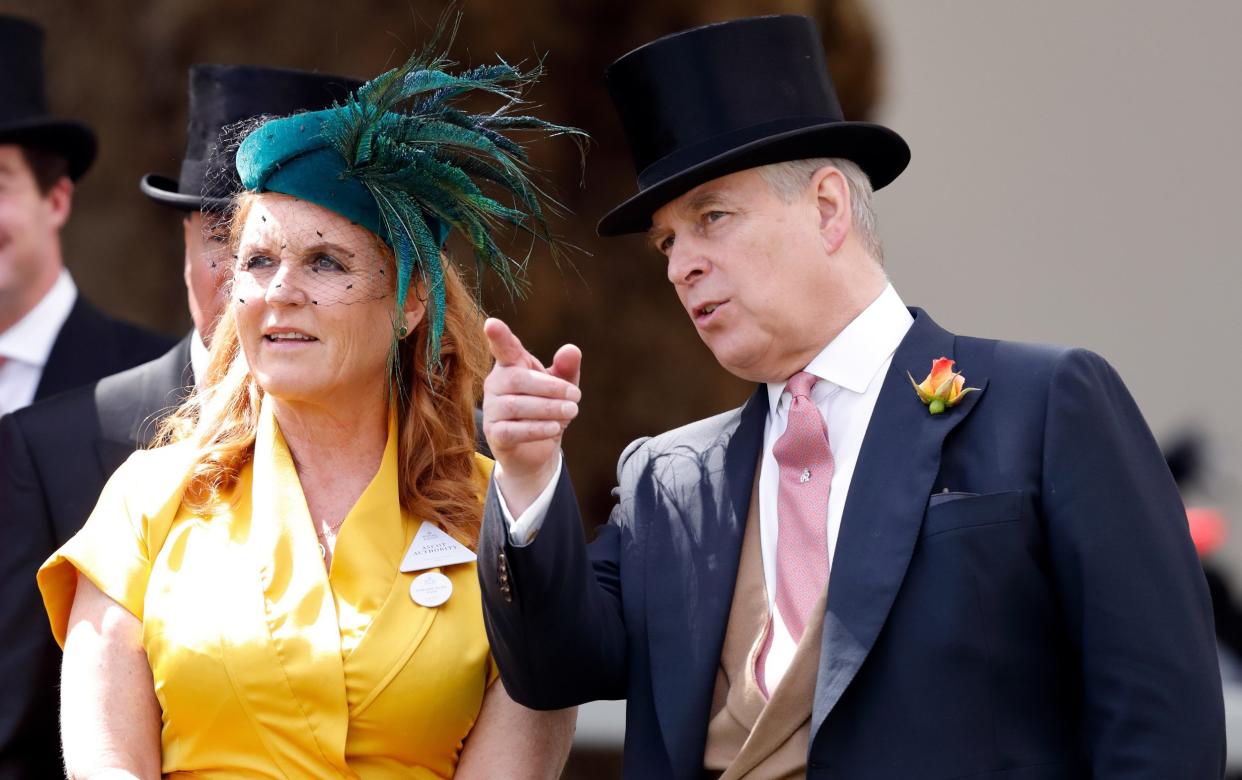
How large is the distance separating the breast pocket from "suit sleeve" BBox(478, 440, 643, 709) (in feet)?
1.84

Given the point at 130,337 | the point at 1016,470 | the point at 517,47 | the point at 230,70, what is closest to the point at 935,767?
the point at 1016,470

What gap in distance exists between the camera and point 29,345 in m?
4.98

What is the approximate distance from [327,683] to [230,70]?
1.61 m

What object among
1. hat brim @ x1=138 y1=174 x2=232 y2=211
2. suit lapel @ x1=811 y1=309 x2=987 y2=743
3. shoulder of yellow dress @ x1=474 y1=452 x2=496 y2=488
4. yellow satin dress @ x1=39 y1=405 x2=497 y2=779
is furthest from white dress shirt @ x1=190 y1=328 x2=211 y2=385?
suit lapel @ x1=811 y1=309 x2=987 y2=743

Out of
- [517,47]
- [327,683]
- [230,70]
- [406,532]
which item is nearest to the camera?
[327,683]

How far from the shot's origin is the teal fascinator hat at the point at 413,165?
322 cm

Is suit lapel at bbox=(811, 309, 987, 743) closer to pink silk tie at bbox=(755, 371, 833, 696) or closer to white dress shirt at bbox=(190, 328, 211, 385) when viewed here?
pink silk tie at bbox=(755, 371, 833, 696)

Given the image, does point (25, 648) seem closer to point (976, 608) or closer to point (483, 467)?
point (483, 467)

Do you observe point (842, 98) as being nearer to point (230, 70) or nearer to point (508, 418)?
point (230, 70)

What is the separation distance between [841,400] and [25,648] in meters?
1.72

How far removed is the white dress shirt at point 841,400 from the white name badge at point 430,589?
45 cm

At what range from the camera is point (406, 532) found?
3.36 m

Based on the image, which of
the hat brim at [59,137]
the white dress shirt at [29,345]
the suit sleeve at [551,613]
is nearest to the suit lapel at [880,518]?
the suit sleeve at [551,613]

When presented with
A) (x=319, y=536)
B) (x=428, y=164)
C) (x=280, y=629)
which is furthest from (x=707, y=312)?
(x=280, y=629)
